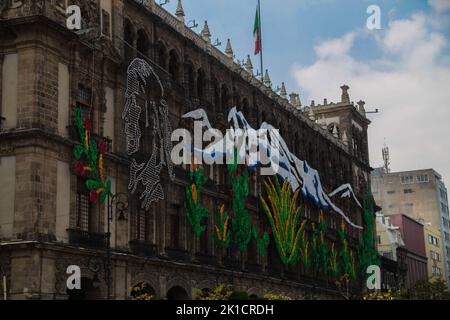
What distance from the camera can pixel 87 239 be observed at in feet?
114

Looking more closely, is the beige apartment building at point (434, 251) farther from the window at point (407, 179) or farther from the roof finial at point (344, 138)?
the roof finial at point (344, 138)

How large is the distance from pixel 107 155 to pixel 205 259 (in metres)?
10.6

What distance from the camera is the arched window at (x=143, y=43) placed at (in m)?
42.3

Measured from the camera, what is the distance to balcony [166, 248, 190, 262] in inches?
1620

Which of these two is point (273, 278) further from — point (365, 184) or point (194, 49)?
point (365, 184)

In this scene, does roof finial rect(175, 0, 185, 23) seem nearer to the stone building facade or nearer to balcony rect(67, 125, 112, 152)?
the stone building facade

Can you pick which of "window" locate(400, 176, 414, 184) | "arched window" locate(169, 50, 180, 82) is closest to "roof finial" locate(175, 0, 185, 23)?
"arched window" locate(169, 50, 180, 82)

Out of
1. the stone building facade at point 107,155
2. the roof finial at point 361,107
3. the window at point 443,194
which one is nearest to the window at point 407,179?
the window at point 443,194

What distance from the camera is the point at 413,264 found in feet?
344

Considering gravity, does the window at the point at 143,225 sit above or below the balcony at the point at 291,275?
above

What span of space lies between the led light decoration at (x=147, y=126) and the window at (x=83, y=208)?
281 centimetres

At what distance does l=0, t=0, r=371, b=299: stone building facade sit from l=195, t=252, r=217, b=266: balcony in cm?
6

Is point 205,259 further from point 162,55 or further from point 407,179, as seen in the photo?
point 407,179

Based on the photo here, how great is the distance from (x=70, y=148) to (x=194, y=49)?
14.7 meters
